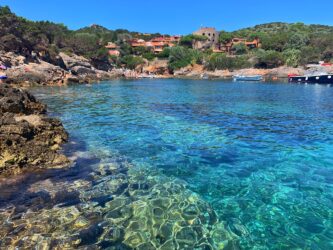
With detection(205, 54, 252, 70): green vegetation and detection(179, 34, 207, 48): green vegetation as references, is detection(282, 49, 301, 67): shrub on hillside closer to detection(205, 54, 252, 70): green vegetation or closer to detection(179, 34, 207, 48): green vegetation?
detection(205, 54, 252, 70): green vegetation

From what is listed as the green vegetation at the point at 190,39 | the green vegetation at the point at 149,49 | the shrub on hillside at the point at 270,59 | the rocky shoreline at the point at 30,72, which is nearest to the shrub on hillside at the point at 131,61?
the green vegetation at the point at 149,49

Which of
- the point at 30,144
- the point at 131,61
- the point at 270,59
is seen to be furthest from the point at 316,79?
the point at 131,61

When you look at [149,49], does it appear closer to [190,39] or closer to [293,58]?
[190,39]

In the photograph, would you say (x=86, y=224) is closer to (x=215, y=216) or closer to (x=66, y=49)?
(x=215, y=216)

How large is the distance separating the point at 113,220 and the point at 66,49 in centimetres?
10830

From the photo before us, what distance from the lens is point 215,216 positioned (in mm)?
7680

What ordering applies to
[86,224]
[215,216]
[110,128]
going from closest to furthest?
[86,224], [215,216], [110,128]

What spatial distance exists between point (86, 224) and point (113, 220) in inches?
25.9

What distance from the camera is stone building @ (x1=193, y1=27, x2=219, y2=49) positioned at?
159 meters

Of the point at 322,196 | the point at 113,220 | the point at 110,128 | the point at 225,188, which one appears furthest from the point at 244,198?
the point at 110,128

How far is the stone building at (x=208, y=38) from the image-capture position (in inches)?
6257

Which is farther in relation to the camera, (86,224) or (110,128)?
(110,128)

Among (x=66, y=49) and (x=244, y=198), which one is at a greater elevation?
(x=66, y=49)

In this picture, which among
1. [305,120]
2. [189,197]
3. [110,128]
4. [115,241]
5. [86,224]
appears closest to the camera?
[115,241]
